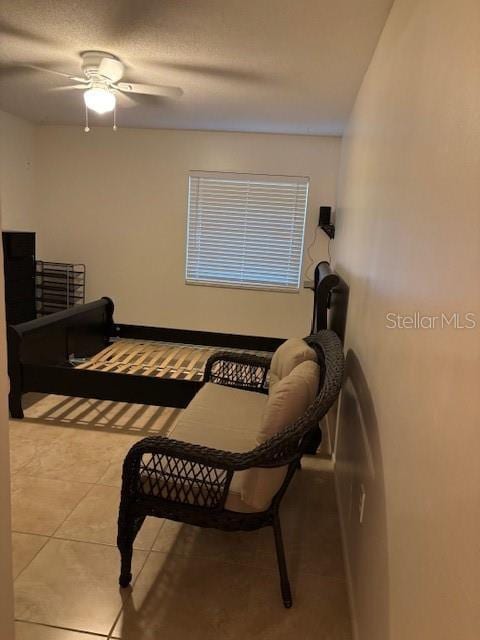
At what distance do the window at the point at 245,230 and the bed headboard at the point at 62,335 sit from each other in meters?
1.18

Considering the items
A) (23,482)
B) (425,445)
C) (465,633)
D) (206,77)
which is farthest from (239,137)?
(465,633)

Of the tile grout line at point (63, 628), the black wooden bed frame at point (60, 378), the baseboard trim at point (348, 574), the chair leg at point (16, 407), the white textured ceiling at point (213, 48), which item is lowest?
the tile grout line at point (63, 628)

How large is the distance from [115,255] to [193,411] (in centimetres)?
317

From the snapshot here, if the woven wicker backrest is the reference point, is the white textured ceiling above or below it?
above

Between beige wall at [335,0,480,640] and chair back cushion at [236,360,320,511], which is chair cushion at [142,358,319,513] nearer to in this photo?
chair back cushion at [236,360,320,511]

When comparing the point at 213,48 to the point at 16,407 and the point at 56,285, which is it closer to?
the point at 16,407

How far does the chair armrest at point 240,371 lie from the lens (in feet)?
9.14

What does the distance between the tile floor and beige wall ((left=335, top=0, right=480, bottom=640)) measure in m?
0.24

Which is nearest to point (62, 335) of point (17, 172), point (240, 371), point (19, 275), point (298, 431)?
point (19, 275)

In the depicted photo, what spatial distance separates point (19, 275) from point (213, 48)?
3000 millimetres

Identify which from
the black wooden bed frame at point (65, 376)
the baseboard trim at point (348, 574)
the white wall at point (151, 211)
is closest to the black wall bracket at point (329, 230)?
the white wall at point (151, 211)

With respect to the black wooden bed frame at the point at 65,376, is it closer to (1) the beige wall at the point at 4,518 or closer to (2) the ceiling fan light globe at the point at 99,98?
(2) the ceiling fan light globe at the point at 99,98

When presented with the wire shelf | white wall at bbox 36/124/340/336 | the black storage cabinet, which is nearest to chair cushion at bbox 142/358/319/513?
white wall at bbox 36/124/340/336

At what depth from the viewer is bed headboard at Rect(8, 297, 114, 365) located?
300 cm
